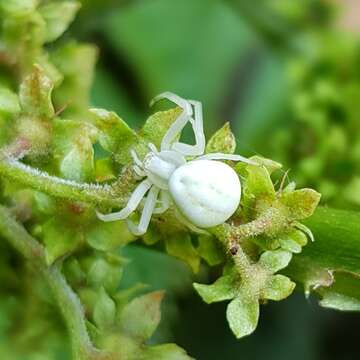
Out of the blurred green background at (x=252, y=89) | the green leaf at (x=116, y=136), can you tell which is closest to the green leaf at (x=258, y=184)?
the green leaf at (x=116, y=136)

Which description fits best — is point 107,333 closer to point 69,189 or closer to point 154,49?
point 69,189

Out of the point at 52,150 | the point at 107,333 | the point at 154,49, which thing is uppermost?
the point at 52,150

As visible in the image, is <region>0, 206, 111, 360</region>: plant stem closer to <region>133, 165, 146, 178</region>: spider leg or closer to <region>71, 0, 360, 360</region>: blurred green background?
<region>133, 165, 146, 178</region>: spider leg

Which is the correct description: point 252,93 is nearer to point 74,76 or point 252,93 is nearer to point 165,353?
point 74,76

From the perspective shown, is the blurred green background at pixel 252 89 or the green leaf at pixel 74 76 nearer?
the green leaf at pixel 74 76

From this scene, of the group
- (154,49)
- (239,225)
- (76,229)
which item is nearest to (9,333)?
(76,229)

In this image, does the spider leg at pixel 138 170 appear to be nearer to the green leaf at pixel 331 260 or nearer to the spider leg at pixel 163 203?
the spider leg at pixel 163 203
